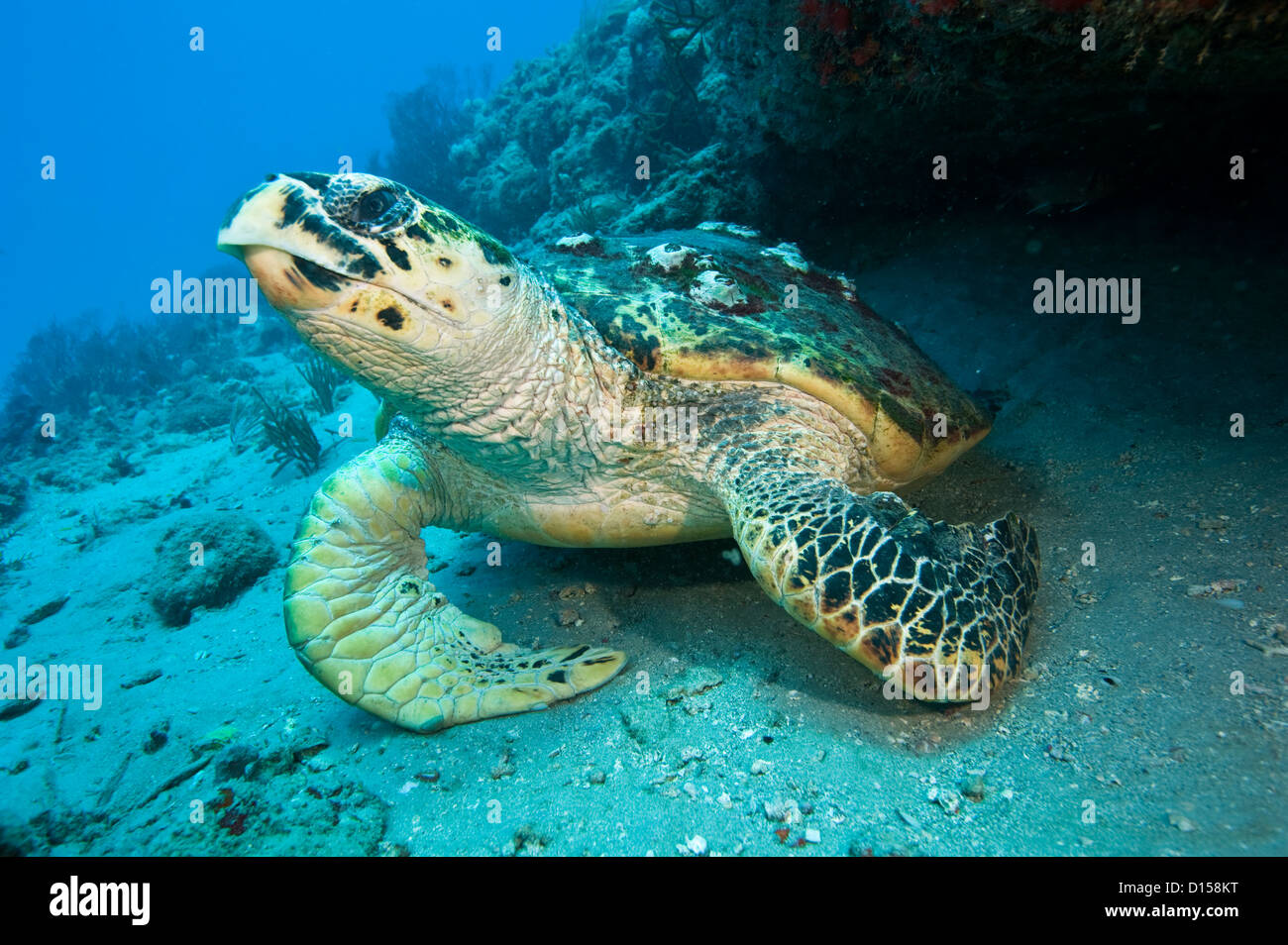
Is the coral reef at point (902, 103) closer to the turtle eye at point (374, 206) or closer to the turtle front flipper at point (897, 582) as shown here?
the turtle front flipper at point (897, 582)

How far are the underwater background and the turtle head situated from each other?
1.56 meters

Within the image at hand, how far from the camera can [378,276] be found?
1.98m

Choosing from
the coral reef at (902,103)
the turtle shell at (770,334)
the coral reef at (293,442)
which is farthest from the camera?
the coral reef at (293,442)

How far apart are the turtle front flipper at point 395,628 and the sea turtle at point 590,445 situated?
11mm

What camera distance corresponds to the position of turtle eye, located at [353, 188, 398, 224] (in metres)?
2.01

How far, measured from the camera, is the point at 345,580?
2.76 metres

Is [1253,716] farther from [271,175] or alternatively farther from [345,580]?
[271,175]

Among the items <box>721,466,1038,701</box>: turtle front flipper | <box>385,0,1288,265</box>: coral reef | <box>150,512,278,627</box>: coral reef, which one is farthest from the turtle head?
<box>150,512,278,627</box>: coral reef

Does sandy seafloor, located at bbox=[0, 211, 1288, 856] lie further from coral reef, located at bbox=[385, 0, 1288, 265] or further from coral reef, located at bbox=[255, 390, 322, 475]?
coral reef, located at bbox=[255, 390, 322, 475]

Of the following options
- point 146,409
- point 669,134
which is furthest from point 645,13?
point 146,409

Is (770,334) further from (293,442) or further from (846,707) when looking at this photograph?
(293,442)

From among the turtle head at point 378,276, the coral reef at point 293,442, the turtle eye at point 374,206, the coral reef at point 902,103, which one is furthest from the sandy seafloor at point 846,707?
the coral reef at point 293,442

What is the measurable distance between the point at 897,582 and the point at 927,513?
1900 millimetres

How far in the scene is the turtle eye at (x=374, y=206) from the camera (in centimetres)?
201
